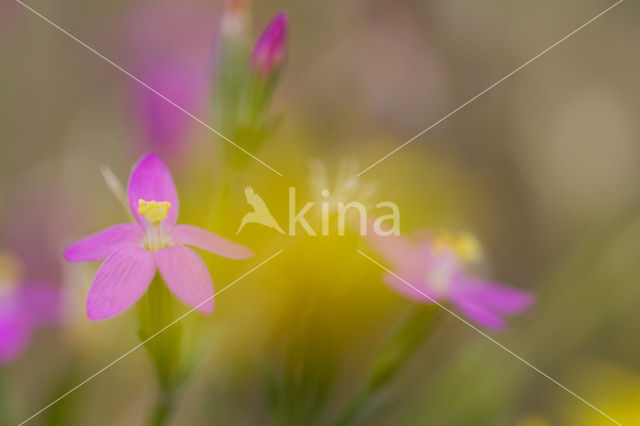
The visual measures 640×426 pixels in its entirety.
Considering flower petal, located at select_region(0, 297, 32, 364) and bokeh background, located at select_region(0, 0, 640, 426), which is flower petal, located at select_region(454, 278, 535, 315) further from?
flower petal, located at select_region(0, 297, 32, 364)

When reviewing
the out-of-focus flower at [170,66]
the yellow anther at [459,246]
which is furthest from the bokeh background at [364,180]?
the yellow anther at [459,246]

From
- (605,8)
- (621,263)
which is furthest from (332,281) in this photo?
(605,8)

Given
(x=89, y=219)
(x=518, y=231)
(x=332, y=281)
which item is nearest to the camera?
(x=332, y=281)

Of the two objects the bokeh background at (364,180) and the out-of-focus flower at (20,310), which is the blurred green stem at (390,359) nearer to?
the bokeh background at (364,180)

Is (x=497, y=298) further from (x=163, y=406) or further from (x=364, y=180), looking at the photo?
(x=364, y=180)

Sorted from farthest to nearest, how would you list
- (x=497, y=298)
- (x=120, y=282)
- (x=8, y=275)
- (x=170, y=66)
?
(x=170, y=66)
(x=8, y=275)
(x=497, y=298)
(x=120, y=282)

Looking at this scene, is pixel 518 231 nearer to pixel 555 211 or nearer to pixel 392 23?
pixel 555 211

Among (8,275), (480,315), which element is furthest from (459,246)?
(8,275)
